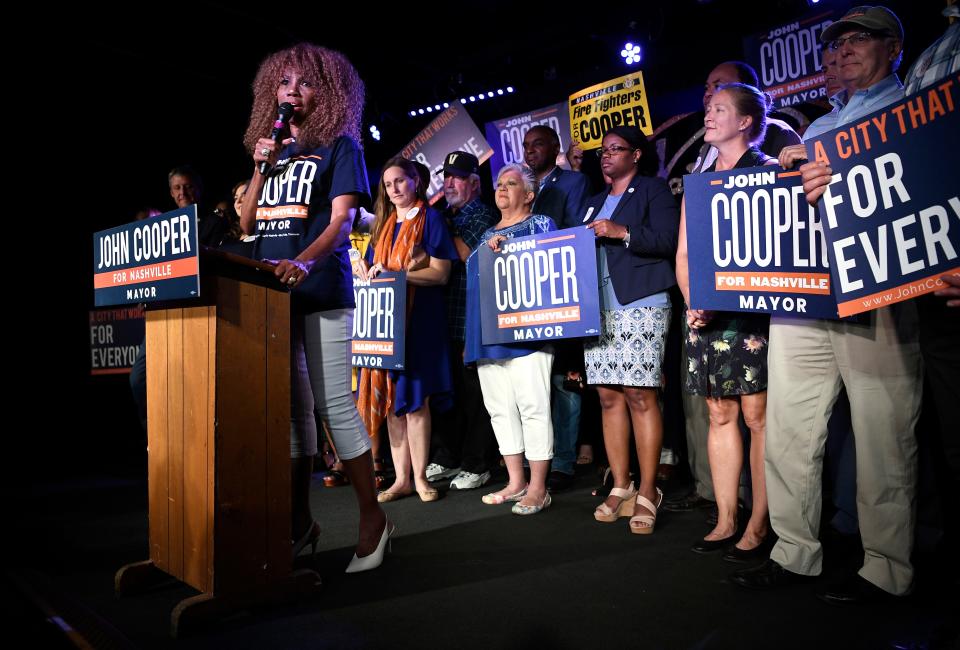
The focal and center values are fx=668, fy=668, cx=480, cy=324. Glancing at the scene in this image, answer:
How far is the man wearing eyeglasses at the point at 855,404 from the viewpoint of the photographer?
1.88m

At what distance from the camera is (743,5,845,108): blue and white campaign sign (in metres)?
4.35

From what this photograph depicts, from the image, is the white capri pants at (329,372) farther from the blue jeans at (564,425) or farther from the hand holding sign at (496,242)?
the blue jeans at (564,425)

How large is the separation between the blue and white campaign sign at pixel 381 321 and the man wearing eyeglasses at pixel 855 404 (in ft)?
6.06

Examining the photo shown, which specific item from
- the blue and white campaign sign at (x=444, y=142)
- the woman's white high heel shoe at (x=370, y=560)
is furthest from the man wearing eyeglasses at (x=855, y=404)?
the blue and white campaign sign at (x=444, y=142)

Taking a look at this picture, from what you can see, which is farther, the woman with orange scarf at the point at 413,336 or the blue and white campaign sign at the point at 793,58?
the blue and white campaign sign at the point at 793,58

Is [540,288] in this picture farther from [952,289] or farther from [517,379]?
[952,289]

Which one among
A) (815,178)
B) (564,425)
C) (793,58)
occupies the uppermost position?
(793,58)

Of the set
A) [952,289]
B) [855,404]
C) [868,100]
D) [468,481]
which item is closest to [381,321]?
[468,481]

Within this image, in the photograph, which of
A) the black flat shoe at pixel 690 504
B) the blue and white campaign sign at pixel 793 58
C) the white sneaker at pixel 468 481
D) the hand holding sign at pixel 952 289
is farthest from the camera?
the blue and white campaign sign at pixel 793 58

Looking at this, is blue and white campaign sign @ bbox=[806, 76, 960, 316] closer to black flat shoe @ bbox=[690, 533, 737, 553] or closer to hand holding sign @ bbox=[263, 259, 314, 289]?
black flat shoe @ bbox=[690, 533, 737, 553]

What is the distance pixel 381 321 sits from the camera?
3.51m

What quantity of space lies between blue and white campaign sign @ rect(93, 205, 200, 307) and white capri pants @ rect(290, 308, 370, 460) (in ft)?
1.57

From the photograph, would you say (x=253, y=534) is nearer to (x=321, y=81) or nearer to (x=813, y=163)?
(x=321, y=81)

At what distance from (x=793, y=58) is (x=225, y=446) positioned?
4364mm
